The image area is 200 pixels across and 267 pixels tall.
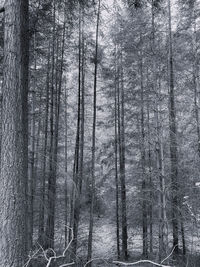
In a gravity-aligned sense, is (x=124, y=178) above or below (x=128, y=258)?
above

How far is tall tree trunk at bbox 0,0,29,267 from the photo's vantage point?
2.72m

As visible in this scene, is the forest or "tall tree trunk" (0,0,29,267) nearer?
"tall tree trunk" (0,0,29,267)

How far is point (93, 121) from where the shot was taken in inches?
318

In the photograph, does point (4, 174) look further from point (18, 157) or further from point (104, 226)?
point (104, 226)

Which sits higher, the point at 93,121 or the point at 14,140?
the point at 93,121

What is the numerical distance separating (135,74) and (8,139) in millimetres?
7822

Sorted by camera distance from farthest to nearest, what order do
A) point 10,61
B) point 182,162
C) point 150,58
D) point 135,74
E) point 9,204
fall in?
point 135,74, point 182,162, point 150,58, point 10,61, point 9,204

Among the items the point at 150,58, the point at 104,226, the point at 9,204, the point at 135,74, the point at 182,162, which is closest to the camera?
the point at 9,204

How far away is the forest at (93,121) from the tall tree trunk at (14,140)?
0.5 inches

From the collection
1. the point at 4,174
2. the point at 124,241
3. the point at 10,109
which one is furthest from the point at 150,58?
the point at 124,241

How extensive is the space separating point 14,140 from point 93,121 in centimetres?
532

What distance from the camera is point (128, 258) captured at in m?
10.2

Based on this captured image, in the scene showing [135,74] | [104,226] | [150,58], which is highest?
[135,74]

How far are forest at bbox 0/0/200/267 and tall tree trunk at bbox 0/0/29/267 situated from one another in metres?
0.01
